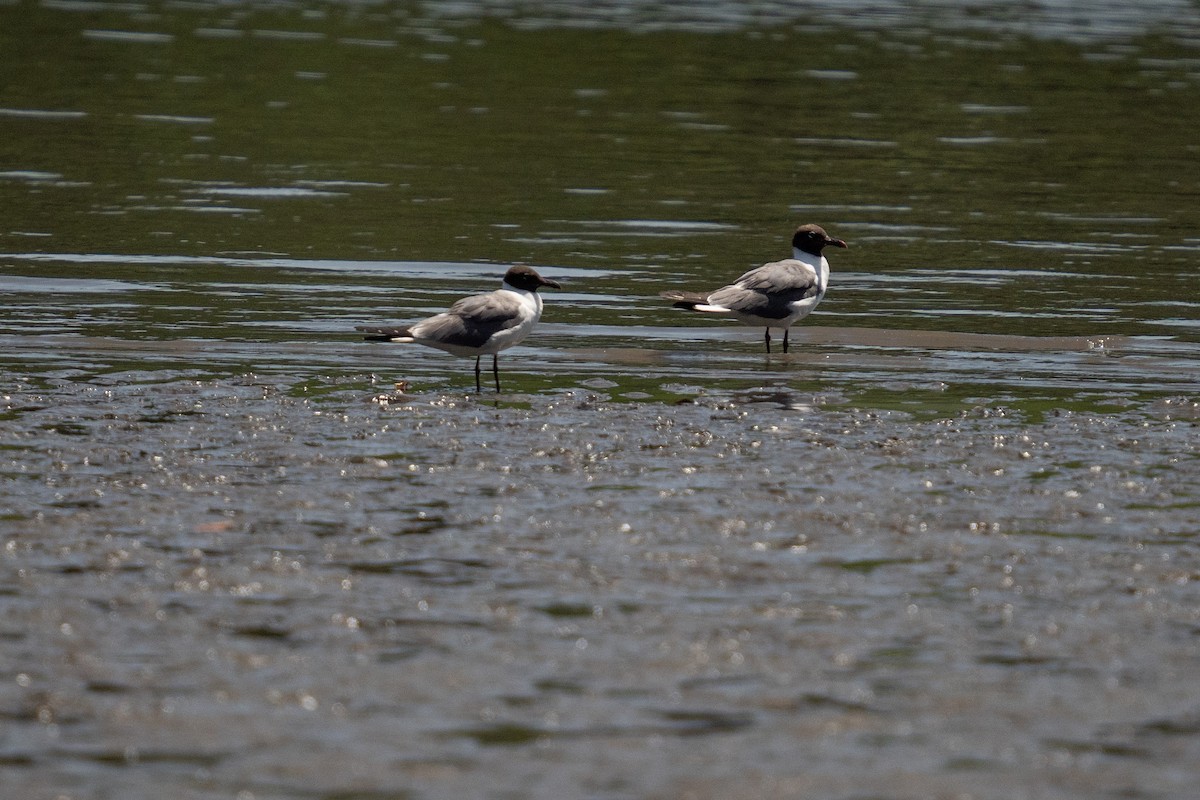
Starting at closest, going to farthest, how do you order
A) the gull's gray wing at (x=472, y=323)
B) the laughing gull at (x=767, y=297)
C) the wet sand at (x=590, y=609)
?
1. the wet sand at (x=590, y=609)
2. the gull's gray wing at (x=472, y=323)
3. the laughing gull at (x=767, y=297)

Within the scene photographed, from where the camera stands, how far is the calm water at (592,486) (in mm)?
7148

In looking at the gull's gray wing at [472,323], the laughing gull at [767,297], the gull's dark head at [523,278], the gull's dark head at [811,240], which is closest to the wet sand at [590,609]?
the gull's gray wing at [472,323]

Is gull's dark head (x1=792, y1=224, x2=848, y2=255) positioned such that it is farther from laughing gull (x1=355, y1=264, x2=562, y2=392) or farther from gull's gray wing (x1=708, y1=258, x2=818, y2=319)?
laughing gull (x1=355, y1=264, x2=562, y2=392)

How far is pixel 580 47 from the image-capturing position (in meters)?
47.4

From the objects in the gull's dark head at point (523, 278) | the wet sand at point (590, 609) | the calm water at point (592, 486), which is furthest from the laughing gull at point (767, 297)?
the wet sand at point (590, 609)

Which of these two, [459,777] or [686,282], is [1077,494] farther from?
[686,282]

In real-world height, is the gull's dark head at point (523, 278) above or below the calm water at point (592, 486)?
above

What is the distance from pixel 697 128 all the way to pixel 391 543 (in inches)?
1030

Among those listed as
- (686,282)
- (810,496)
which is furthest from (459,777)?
(686,282)

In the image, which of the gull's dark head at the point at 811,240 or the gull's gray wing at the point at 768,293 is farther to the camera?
the gull's dark head at the point at 811,240

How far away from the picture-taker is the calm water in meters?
7.15

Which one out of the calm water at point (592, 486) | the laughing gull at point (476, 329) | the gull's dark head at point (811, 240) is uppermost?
the gull's dark head at point (811, 240)

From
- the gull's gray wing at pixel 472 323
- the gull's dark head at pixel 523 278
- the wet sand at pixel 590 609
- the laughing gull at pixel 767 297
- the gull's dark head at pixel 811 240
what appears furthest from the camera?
the gull's dark head at pixel 811 240

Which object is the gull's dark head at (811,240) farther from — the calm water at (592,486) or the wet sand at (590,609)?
the wet sand at (590,609)
